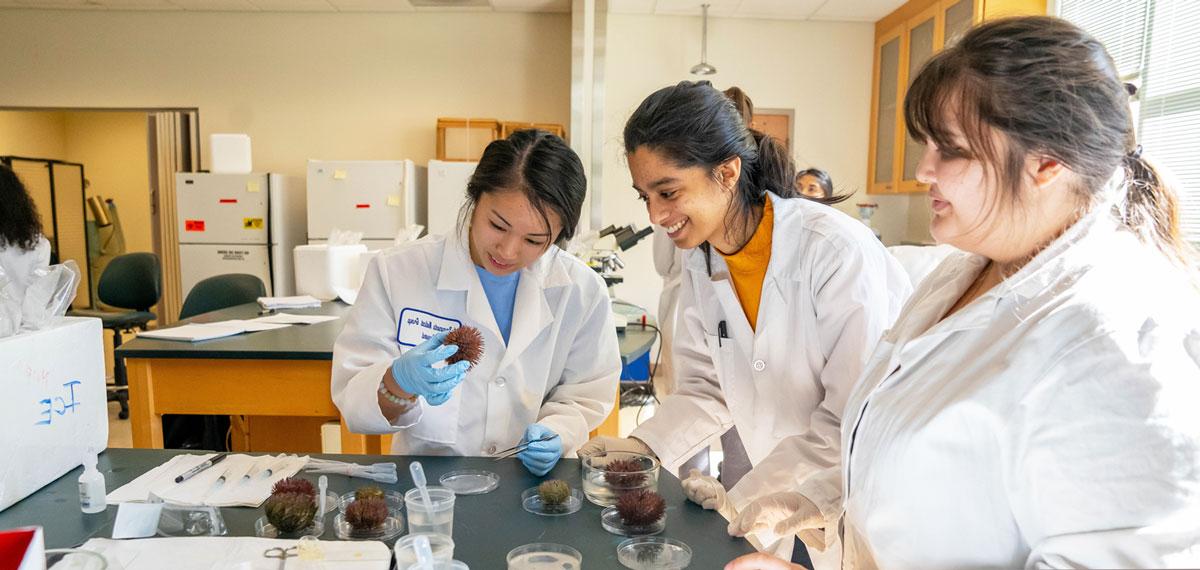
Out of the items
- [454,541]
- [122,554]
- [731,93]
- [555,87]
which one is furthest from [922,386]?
[555,87]

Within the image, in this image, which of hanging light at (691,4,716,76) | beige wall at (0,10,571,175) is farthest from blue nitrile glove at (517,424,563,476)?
beige wall at (0,10,571,175)

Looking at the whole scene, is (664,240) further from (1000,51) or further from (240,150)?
(240,150)

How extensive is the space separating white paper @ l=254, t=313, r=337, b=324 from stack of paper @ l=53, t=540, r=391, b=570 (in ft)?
6.19

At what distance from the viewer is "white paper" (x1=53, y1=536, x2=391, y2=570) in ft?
3.02

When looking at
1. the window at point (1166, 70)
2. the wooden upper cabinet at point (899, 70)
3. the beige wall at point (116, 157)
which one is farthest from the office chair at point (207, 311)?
the beige wall at point (116, 157)

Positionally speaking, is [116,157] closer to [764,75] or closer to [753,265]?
[764,75]

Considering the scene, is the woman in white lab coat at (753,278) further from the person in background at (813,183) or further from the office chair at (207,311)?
the office chair at (207,311)

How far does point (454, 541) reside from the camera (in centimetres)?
102

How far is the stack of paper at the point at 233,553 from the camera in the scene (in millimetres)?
919

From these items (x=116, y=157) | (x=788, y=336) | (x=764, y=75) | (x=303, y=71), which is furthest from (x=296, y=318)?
(x=116, y=157)

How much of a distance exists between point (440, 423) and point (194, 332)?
1.39 m

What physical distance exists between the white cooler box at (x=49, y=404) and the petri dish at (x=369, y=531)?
0.54 metres

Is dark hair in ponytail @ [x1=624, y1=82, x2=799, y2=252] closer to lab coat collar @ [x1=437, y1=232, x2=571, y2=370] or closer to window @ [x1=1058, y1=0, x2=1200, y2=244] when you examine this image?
lab coat collar @ [x1=437, y1=232, x2=571, y2=370]

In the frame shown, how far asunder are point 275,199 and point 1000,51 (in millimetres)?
5181
